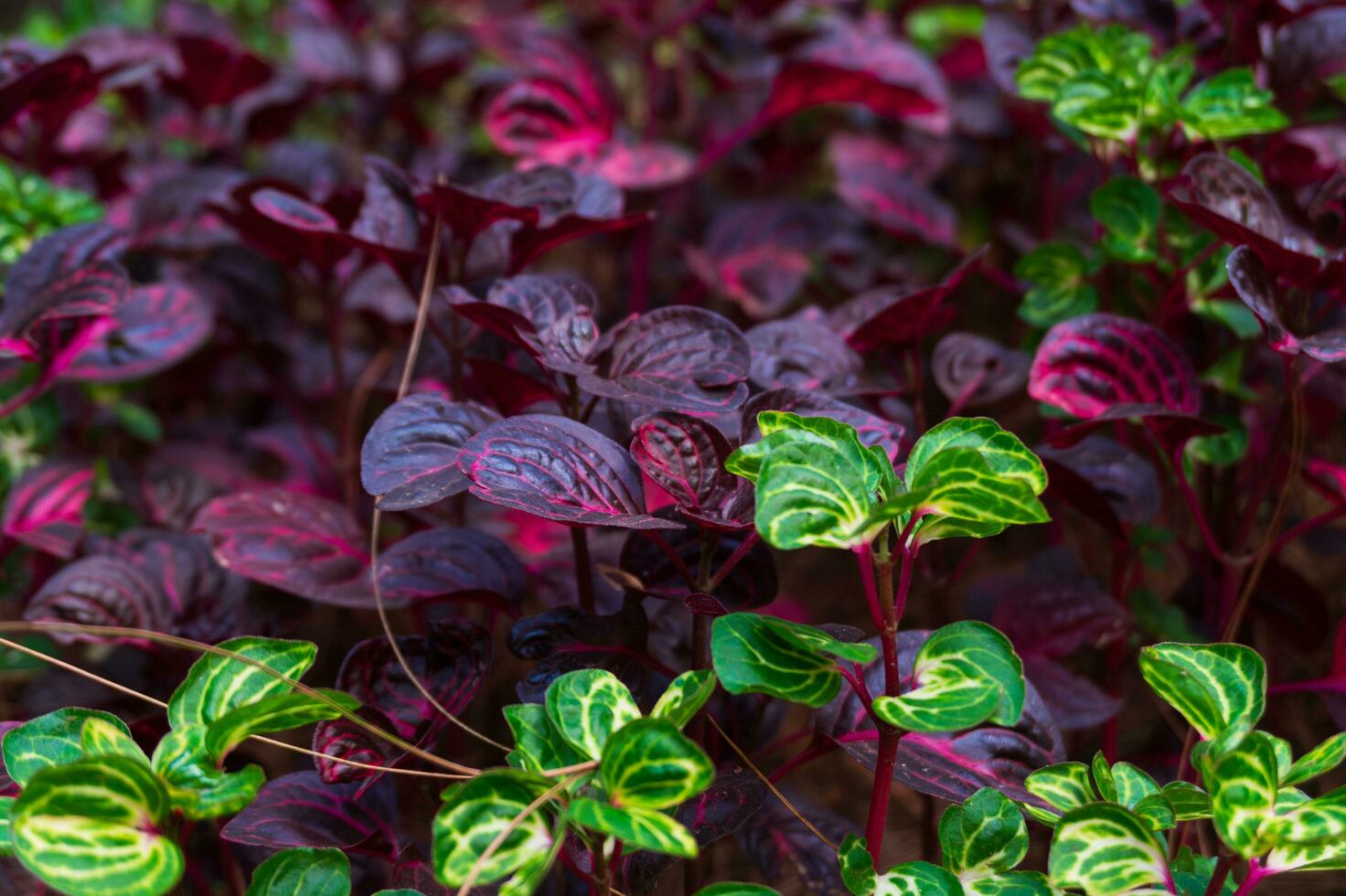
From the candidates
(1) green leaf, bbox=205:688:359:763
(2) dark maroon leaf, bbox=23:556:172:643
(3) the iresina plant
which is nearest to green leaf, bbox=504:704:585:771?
(3) the iresina plant

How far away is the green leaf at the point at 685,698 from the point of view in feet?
1.99

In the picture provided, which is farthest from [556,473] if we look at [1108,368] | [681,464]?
[1108,368]

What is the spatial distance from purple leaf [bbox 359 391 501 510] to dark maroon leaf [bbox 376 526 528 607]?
0.46 ft

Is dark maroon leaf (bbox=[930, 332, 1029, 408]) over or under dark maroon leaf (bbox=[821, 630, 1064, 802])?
over

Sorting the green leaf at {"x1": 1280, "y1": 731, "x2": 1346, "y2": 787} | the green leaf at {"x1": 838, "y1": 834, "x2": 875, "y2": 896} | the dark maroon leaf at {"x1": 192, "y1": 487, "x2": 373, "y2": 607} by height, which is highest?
the green leaf at {"x1": 1280, "y1": 731, "x2": 1346, "y2": 787}

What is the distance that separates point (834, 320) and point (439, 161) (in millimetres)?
821

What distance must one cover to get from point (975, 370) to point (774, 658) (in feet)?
1.70

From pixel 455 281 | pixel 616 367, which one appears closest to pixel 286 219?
pixel 455 281

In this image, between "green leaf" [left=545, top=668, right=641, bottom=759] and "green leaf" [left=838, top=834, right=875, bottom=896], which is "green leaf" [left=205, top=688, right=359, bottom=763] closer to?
"green leaf" [left=545, top=668, right=641, bottom=759]

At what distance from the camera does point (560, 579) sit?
99 centimetres

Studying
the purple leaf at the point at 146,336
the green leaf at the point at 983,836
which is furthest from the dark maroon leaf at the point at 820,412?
the purple leaf at the point at 146,336

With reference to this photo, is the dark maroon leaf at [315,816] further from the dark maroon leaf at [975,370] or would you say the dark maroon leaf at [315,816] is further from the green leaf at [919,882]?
the dark maroon leaf at [975,370]

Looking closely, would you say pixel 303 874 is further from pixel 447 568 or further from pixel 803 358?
pixel 803 358

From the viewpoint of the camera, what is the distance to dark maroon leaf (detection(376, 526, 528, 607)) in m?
0.89
